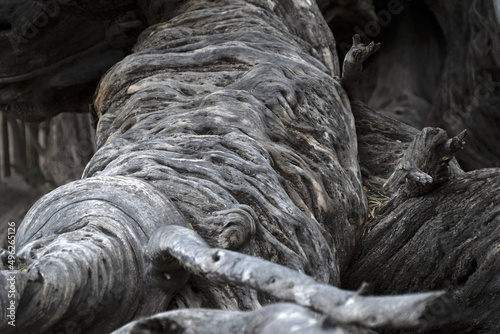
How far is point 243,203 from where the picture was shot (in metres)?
2.85

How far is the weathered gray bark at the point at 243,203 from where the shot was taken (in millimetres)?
1921

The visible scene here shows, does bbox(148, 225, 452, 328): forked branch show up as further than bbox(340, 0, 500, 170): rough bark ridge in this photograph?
No

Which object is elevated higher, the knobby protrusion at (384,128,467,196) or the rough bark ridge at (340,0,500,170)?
the knobby protrusion at (384,128,467,196)

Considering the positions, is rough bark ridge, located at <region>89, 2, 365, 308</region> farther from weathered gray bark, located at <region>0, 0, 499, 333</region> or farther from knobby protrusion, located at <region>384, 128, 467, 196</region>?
knobby protrusion, located at <region>384, 128, 467, 196</region>

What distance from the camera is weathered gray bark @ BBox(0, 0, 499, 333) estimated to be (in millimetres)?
1921

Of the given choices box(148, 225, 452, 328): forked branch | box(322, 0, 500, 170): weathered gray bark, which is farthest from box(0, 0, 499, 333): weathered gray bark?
box(322, 0, 500, 170): weathered gray bark

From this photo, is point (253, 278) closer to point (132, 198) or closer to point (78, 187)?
point (132, 198)

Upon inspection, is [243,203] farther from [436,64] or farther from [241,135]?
[436,64]

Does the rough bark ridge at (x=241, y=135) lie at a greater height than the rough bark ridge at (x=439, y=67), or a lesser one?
greater

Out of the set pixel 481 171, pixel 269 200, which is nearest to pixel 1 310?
pixel 269 200

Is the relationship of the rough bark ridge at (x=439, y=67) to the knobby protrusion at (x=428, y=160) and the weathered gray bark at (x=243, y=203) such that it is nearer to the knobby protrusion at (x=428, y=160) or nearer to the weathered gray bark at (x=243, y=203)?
the weathered gray bark at (x=243, y=203)

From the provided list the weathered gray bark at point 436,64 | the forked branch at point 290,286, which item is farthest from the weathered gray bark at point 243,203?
the weathered gray bark at point 436,64

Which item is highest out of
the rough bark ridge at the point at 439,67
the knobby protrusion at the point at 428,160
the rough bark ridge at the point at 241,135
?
the rough bark ridge at the point at 241,135

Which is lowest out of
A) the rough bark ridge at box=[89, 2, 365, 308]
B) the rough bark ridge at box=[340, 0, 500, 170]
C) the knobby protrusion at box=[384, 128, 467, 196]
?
the rough bark ridge at box=[340, 0, 500, 170]
